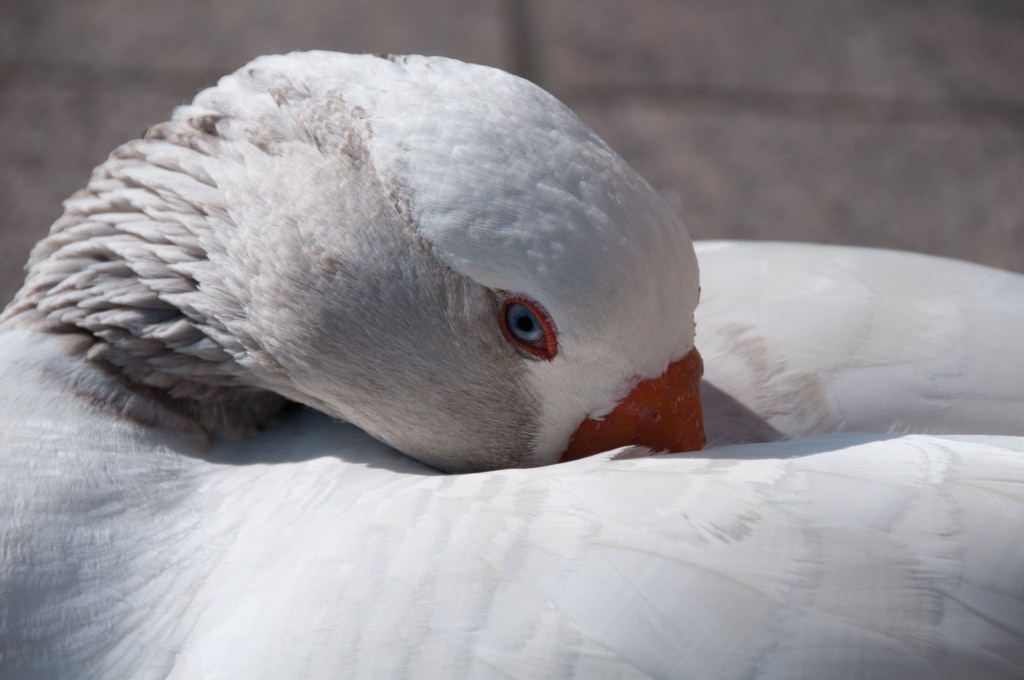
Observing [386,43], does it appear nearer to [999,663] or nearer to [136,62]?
[136,62]

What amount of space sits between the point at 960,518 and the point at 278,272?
0.96 m

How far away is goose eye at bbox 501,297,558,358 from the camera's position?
151 cm

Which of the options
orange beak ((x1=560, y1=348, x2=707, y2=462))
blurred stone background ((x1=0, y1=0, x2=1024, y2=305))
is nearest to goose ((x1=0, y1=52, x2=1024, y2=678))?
orange beak ((x1=560, y1=348, x2=707, y2=462))

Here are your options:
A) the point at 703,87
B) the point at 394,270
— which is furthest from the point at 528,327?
the point at 703,87

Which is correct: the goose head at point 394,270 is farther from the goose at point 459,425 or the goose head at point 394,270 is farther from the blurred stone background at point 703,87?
the blurred stone background at point 703,87

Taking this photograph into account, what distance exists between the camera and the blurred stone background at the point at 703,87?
3766 millimetres

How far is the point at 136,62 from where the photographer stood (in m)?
4.16

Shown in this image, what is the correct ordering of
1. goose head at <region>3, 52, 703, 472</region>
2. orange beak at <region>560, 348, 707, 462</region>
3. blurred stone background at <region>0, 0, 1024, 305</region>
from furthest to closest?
blurred stone background at <region>0, 0, 1024, 305</region>, orange beak at <region>560, 348, 707, 462</region>, goose head at <region>3, 52, 703, 472</region>

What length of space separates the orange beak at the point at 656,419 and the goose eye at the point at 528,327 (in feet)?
0.47

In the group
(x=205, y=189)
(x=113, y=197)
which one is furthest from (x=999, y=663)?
(x=113, y=197)

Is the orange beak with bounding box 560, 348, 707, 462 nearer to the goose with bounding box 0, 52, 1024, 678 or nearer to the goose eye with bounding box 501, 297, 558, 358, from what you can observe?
the goose with bounding box 0, 52, 1024, 678

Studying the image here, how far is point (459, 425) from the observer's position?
5.53 feet

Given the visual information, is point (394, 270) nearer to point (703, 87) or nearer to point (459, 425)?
point (459, 425)

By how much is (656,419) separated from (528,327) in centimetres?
24
